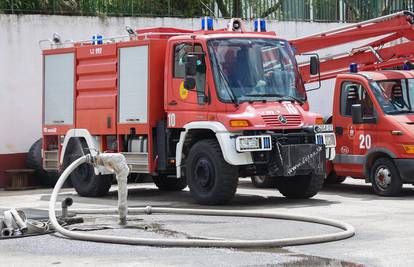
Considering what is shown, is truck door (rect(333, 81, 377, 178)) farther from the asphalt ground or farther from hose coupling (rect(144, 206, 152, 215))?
hose coupling (rect(144, 206, 152, 215))

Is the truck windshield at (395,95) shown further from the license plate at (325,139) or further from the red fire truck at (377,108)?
the license plate at (325,139)

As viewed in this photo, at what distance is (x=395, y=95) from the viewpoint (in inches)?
638

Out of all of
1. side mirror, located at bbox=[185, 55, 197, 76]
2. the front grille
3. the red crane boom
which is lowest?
the front grille

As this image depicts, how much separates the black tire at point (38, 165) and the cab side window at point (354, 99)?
6327mm

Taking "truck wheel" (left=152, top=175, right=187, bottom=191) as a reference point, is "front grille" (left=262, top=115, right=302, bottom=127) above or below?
above

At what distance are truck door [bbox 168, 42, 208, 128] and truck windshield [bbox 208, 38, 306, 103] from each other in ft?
0.91

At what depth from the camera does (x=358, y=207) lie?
1427 centimetres

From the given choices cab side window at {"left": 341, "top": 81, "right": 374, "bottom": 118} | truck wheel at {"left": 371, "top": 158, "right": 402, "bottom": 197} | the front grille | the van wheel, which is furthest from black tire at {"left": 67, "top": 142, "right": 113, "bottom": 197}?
truck wheel at {"left": 371, "top": 158, "right": 402, "bottom": 197}

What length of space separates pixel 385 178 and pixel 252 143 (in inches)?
119

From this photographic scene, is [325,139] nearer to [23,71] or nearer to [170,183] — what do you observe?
[170,183]

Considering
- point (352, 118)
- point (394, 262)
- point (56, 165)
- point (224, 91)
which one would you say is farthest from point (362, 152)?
point (394, 262)

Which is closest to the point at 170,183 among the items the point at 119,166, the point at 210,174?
the point at 210,174

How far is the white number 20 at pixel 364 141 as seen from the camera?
16.1 meters

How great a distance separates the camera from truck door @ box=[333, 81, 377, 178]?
636 inches
